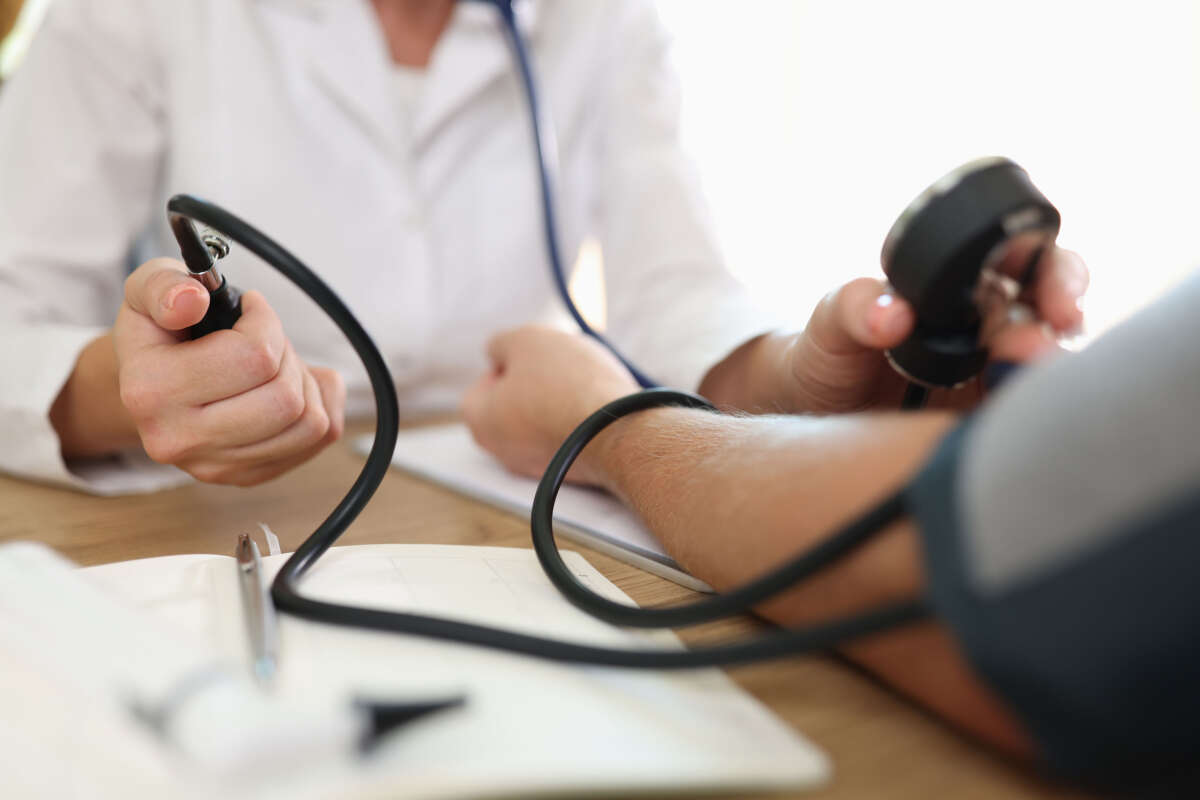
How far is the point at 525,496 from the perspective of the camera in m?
0.48

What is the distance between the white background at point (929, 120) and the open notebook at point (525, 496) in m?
0.34

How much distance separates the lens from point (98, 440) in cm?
54

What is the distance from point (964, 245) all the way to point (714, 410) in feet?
0.47

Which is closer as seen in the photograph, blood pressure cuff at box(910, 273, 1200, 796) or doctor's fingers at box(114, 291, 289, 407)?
blood pressure cuff at box(910, 273, 1200, 796)

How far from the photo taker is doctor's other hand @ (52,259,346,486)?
39 cm

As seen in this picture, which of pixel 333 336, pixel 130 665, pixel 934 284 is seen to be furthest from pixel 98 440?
pixel 934 284

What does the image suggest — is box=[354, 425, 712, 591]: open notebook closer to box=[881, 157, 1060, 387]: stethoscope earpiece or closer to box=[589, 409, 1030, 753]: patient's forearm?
box=[589, 409, 1030, 753]: patient's forearm

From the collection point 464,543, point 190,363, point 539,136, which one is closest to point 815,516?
point 464,543

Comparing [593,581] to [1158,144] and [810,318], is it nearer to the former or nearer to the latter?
[810,318]

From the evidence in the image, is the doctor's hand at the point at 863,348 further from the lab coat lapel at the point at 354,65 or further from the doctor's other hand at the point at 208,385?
the lab coat lapel at the point at 354,65

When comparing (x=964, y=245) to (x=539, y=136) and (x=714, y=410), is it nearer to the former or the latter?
(x=714, y=410)

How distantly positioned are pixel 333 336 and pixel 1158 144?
1503 mm

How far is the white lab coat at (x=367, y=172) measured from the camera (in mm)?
679

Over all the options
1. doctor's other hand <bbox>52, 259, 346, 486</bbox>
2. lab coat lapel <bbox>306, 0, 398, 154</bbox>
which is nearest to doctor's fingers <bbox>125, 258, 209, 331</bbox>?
doctor's other hand <bbox>52, 259, 346, 486</bbox>
